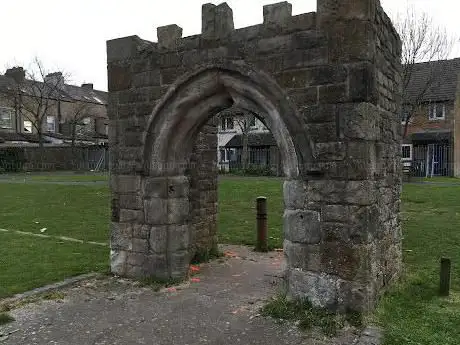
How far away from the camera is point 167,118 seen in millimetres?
6602

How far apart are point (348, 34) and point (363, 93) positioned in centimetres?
70

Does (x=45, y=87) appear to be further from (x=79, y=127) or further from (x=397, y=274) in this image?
(x=397, y=274)

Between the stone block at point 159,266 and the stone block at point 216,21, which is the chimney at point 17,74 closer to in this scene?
the stone block at point 159,266

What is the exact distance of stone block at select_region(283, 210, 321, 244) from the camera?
548 cm

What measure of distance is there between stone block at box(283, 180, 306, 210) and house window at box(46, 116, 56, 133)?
41395 millimetres

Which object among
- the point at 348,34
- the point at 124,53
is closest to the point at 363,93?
the point at 348,34

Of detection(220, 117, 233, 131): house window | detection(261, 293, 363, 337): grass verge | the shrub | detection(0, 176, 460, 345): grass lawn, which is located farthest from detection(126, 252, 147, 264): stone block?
the shrub

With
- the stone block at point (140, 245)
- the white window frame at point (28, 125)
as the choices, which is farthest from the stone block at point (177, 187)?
the white window frame at point (28, 125)

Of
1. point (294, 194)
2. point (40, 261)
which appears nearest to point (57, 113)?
point (40, 261)

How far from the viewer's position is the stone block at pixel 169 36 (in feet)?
21.7

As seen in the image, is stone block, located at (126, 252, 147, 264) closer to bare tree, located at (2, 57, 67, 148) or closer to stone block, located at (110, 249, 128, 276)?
stone block, located at (110, 249, 128, 276)

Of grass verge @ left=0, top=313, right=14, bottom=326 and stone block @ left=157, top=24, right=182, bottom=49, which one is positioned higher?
stone block @ left=157, top=24, right=182, bottom=49

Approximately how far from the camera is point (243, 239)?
10.2 meters

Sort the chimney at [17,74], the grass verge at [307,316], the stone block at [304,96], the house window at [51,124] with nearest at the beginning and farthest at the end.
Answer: the grass verge at [307,316], the stone block at [304,96], the chimney at [17,74], the house window at [51,124]
